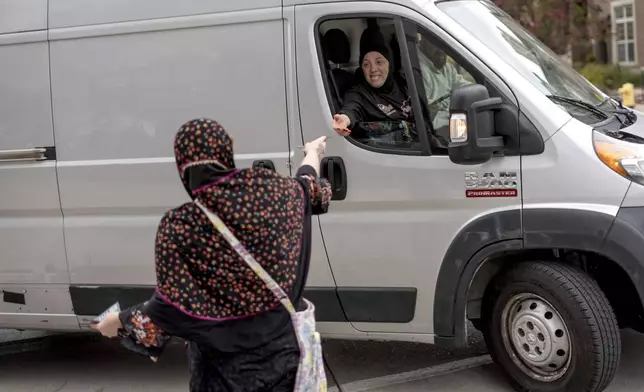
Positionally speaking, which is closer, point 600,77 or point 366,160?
point 366,160

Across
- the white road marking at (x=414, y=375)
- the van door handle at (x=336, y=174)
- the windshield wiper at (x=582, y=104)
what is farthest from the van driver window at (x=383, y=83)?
the white road marking at (x=414, y=375)

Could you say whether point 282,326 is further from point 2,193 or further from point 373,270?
point 2,193

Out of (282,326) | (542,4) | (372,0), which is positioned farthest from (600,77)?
(282,326)

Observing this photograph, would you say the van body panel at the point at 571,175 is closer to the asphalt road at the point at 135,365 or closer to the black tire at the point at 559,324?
the black tire at the point at 559,324

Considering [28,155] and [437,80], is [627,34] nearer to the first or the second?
[437,80]

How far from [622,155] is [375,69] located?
1480 millimetres

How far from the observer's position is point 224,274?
103 inches

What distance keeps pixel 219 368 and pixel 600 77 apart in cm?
2129

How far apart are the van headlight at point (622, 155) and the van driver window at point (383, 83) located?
0.75m

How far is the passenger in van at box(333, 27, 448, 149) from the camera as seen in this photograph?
451cm

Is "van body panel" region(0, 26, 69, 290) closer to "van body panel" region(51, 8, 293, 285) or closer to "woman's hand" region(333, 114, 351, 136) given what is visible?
"van body panel" region(51, 8, 293, 285)

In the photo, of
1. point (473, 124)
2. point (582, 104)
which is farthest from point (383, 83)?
point (582, 104)

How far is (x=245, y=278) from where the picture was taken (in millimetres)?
2635

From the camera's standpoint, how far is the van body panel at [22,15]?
5.07 metres
